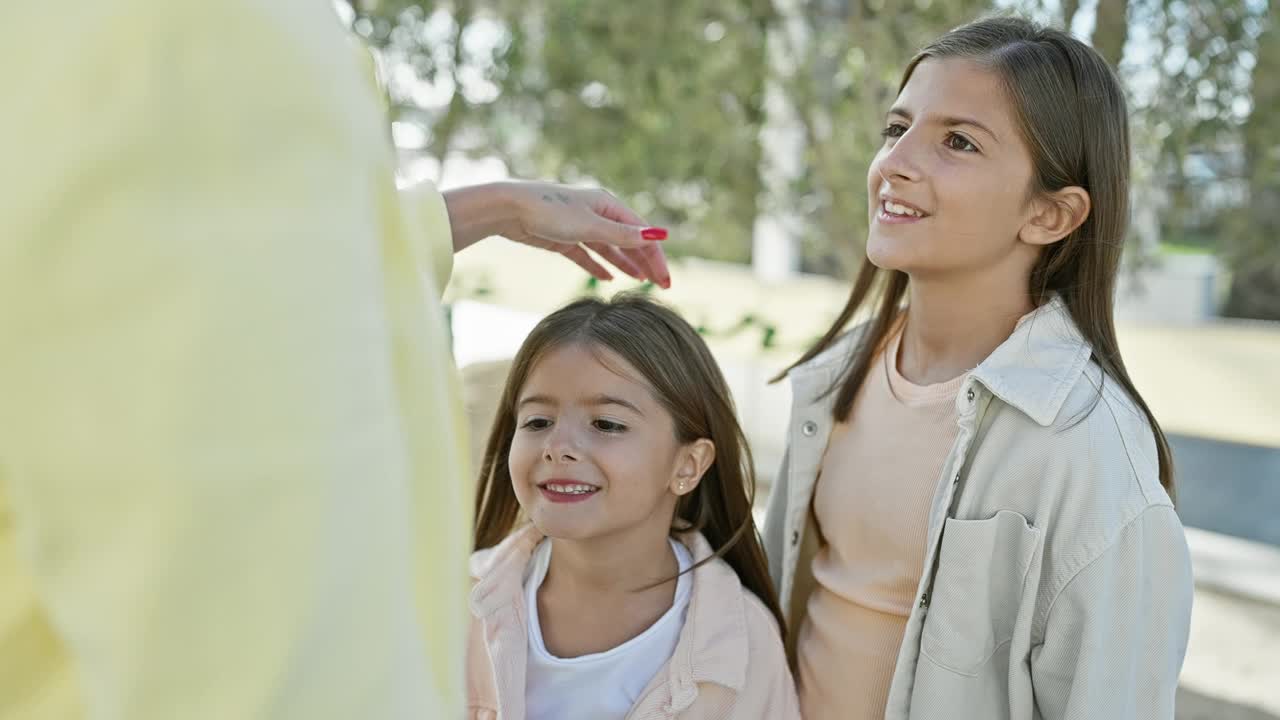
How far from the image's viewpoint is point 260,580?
0.46 metres

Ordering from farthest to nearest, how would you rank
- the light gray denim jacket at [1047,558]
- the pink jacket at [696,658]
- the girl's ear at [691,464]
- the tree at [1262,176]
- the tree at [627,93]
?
1. the tree at [627,93]
2. the tree at [1262,176]
3. the girl's ear at [691,464]
4. the pink jacket at [696,658]
5. the light gray denim jacket at [1047,558]

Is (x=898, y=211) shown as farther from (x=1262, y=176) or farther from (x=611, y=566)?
(x=1262, y=176)

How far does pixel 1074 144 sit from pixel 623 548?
0.95m

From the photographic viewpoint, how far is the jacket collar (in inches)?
66.1

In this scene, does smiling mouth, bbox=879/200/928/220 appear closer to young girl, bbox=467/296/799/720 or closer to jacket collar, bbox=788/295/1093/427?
jacket collar, bbox=788/295/1093/427

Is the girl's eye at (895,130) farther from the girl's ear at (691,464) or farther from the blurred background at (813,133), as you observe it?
the blurred background at (813,133)

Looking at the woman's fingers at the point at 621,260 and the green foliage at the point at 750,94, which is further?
the green foliage at the point at 750,94

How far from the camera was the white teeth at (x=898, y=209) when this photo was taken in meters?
1.83

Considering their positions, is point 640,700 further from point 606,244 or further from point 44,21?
point 44,21

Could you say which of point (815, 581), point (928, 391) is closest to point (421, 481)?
point (928, 391)

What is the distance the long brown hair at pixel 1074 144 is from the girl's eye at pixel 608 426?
27.1 inches

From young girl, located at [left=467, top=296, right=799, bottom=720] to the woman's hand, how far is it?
21 cm

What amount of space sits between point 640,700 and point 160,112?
1.47 m

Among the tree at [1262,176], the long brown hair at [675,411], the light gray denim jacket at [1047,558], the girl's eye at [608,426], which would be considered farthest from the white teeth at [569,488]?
the tree at [1262,176]
